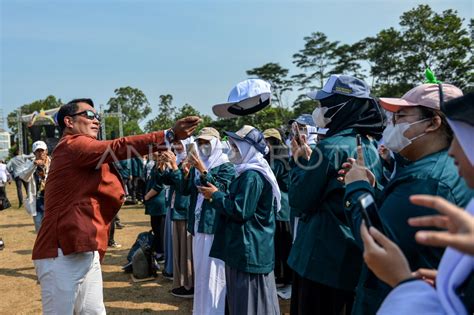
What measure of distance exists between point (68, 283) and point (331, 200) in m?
2.02

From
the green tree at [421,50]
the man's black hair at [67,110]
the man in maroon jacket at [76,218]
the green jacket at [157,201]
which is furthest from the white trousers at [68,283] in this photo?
the green tree at [421,50]

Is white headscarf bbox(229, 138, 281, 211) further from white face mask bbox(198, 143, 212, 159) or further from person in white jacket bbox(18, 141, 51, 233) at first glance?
person in white jacket bbox(18, 141, 51, 233)

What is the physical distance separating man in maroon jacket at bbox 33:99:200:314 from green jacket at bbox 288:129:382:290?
2.87ft

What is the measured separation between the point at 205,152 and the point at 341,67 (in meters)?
38.3

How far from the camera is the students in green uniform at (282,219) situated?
6.15m

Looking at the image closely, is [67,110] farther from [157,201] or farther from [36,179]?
[36,179]

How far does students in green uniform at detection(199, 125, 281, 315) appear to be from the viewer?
3529 millimetres

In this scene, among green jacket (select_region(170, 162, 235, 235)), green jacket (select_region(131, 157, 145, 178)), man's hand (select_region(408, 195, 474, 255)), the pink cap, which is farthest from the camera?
green jacket (select_region(131, 157, 145, 178))

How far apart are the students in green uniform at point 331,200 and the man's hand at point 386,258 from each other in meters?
1.36

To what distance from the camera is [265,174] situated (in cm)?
364

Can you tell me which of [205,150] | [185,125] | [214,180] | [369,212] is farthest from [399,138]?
[205,150]

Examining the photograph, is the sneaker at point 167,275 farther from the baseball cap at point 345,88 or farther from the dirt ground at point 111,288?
the baseball cap at point 345,88

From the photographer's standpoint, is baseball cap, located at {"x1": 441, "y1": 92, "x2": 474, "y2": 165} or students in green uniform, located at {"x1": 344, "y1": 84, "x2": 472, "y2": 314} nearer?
baseball cap, located at {"x1": 441, "y1": 92, "x2": 474, "y2": 165}

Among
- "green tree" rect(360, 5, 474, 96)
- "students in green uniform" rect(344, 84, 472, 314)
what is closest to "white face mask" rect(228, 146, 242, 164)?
"students in green uniform" rect(344, 84, 472, 314)
